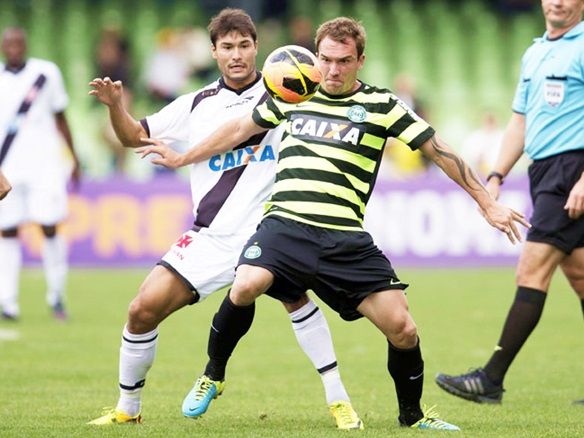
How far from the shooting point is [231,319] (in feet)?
22.7

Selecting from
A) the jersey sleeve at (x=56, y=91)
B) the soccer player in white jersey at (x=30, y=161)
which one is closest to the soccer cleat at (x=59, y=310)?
the soccer player in white jersey at (x=30, y=161)

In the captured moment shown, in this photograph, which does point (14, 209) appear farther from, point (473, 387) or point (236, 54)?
point (473, 387)

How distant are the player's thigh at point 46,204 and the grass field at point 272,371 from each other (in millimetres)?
1036

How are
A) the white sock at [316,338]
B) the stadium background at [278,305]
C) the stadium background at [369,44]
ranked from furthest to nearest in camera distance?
1. the stadium background at [369,44]
2. the stadium background at [278,305]
3. the white sock at [316,338]

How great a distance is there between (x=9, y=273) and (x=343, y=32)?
23.0ft

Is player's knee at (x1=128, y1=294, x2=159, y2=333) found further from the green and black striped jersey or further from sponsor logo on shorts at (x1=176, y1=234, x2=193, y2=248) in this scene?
the green and black striped jersey

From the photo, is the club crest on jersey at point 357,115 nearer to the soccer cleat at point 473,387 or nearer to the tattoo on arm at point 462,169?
the tattoo on arm at point 462,169

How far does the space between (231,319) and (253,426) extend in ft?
1.97

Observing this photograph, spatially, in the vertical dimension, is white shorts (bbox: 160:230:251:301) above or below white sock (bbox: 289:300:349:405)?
above

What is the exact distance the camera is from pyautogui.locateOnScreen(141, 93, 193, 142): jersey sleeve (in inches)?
292

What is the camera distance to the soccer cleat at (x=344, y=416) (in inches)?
273

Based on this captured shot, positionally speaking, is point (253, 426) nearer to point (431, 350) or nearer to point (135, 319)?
point (135, 319)

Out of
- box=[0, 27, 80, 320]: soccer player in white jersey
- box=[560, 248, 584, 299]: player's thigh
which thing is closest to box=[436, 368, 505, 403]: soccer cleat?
box=[560, 248, 584, 299]: player's thigh

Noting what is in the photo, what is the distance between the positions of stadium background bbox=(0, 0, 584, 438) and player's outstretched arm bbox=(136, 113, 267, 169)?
4.85 ft
